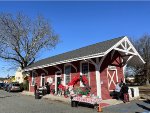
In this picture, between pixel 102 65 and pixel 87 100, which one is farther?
pixel 102 65

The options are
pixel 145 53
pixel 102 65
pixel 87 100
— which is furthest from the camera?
pixel 145 53

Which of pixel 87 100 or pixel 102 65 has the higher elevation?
pixel 102 65

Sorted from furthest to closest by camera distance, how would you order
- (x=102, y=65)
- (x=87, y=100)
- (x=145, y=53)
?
(x=145, y=53) → (x=102, y=65) → (x=87, y=100)

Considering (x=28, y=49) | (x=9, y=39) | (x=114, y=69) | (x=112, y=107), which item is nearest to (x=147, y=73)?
(x=28, y=49)

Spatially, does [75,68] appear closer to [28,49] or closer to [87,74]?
[87,74]

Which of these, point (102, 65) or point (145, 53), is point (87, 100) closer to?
point (102, 65)

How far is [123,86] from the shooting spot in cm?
1798

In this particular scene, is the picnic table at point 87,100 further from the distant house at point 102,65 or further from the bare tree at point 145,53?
the bare tree at point 145,53

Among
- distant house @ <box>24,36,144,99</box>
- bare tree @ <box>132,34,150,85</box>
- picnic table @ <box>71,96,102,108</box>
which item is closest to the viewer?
picnic table @ <box>71,96,102,108</box>

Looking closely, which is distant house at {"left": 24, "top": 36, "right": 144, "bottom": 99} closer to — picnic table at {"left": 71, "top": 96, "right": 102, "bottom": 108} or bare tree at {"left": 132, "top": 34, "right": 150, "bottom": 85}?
picnic table at {"left": 71, "top": 96, "right": 102, "bottom": 108}

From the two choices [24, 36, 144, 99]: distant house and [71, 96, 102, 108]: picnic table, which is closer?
[71, 96, 102, 108]: picnic table

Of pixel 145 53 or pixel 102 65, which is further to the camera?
pixel 145 53

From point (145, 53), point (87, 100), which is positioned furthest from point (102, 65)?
point (145, 53)

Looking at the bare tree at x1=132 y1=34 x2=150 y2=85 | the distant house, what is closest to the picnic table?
the distant house
